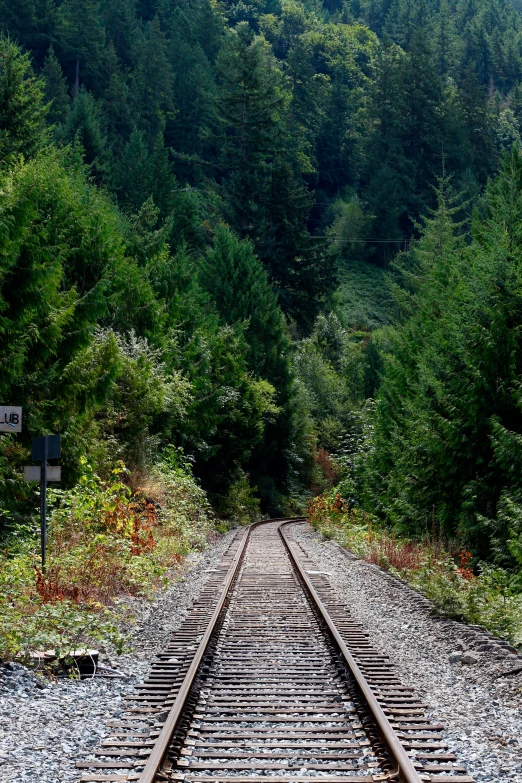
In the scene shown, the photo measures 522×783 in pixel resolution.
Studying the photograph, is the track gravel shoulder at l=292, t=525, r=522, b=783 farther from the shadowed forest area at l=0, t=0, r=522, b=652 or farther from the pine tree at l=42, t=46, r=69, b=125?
the pine tree at l=42, t=46, r=69, b=125

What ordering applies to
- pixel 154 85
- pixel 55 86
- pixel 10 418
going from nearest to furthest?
pixel 10 418, pixel 55 86, pixel 154 85

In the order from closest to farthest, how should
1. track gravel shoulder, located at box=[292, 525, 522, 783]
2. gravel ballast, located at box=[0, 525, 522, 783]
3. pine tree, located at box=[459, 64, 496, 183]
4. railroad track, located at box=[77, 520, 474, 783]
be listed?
railroad track, located at box=[77, 520, 474, 783], gravel ballast, located at box=[0, 525, 522, 783], track gravel shoulder, located at box=[292, 525, 522, 783], pine tree, located at box=[459, 64, 496, 183]

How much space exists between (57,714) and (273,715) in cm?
186

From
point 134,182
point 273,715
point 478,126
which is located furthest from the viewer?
point 478,126

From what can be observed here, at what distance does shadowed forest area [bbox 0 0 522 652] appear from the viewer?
16.9 metres

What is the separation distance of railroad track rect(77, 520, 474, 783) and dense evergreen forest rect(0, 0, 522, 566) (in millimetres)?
4630

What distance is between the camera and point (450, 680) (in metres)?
8.66

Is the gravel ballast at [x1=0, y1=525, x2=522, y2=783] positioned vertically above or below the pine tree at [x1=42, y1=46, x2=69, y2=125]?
below

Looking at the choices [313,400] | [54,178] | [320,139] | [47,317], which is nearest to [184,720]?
[47,317]

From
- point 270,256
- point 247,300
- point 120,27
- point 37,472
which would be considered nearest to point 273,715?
point 37,472

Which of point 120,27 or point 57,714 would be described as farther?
point 120,27

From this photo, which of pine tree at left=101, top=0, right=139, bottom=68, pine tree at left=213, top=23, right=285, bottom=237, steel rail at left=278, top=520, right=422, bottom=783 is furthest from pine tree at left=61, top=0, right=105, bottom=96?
steel rail at left=278, top=520, right=422, bottom=783

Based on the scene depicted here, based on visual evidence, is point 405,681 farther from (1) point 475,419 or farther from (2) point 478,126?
(2) point 478,126

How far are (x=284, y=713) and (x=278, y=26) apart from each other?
143 m
